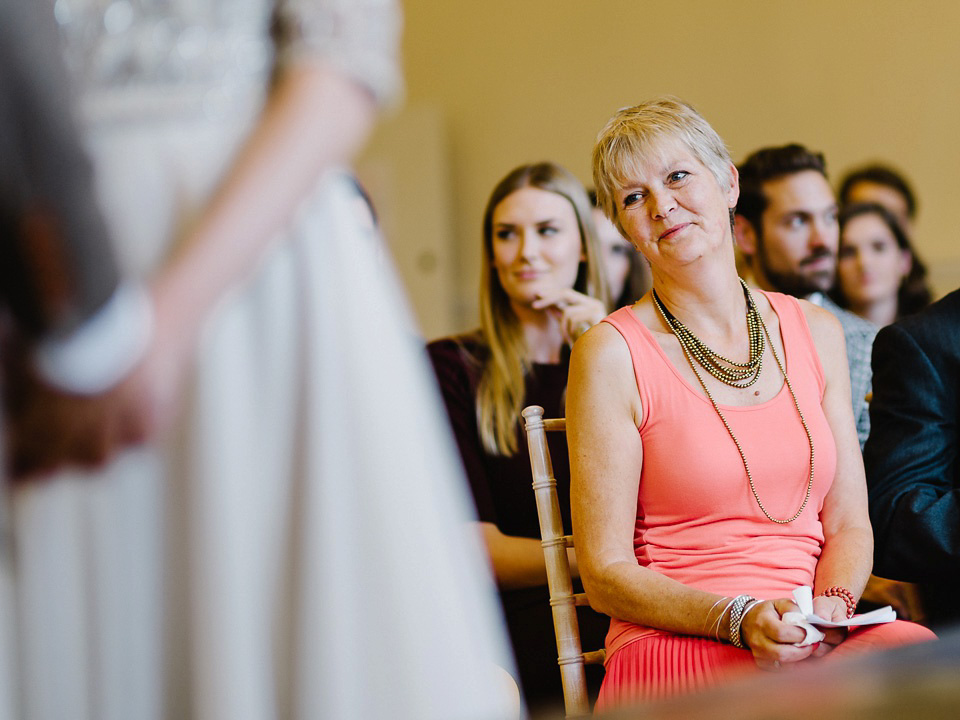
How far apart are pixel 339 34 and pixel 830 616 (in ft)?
3.65

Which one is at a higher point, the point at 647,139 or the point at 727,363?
the point at 647,139

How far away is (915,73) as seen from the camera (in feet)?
15.3

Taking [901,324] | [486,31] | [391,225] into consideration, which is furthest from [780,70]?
[901,324]

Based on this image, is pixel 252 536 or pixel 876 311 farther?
pixel 876 311

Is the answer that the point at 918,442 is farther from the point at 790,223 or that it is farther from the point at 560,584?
the point at 790,223

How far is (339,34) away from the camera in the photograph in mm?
829

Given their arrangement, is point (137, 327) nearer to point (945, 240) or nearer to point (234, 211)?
point (234, 211)

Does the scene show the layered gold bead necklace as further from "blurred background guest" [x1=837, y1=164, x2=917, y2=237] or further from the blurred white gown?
"blurred background guest" [x1=837, y1=164, x2=917, y2=237]

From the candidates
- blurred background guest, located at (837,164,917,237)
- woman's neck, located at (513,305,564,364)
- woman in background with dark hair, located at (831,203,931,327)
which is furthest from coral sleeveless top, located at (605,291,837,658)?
blurred background guest, located at (837,164,917,237)

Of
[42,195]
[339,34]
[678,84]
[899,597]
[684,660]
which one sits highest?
[678,84]

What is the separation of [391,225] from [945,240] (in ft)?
8.47

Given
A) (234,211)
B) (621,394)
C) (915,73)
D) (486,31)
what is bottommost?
(621,394)

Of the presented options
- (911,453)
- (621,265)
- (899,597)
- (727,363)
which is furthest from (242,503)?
(621,265)

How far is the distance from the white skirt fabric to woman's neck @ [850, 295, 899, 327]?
3152 millimetres
